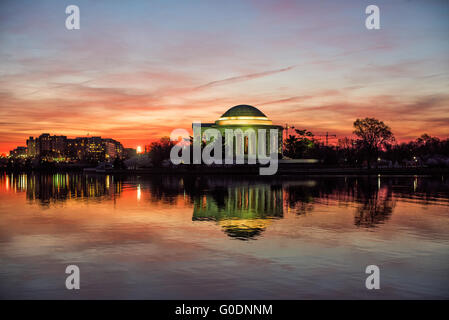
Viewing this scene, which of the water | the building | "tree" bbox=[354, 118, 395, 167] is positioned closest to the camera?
the water

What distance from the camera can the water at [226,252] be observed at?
11320 mm

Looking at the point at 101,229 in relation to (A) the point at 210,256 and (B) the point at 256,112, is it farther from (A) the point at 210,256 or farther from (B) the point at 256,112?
(B) the point at 256,112

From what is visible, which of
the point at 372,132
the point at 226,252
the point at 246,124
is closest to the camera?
the point at 226,252

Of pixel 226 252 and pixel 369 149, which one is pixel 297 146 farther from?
pixel 226 252

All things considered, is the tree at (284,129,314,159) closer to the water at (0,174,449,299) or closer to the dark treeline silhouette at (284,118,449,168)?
the dark treeline silhouette at (284,118,449,168)

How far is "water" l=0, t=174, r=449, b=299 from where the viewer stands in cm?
1132

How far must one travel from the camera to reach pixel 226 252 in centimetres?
1532

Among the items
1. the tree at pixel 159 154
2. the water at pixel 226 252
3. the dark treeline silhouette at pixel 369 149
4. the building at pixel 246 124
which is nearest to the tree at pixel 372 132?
the dark treeline silhouette at pixel 369 149

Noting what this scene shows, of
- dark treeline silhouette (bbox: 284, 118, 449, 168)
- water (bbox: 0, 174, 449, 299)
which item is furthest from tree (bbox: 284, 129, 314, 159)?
water (bbox: 0, 174, 449, 299)

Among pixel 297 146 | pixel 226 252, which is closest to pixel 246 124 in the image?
pixel 297 146

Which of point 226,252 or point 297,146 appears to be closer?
point 226,252

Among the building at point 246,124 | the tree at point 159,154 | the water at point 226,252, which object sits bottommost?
the water at point 226,252

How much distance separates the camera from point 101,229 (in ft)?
66.8

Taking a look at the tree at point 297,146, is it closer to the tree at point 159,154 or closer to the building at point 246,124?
the building at point 246,124
